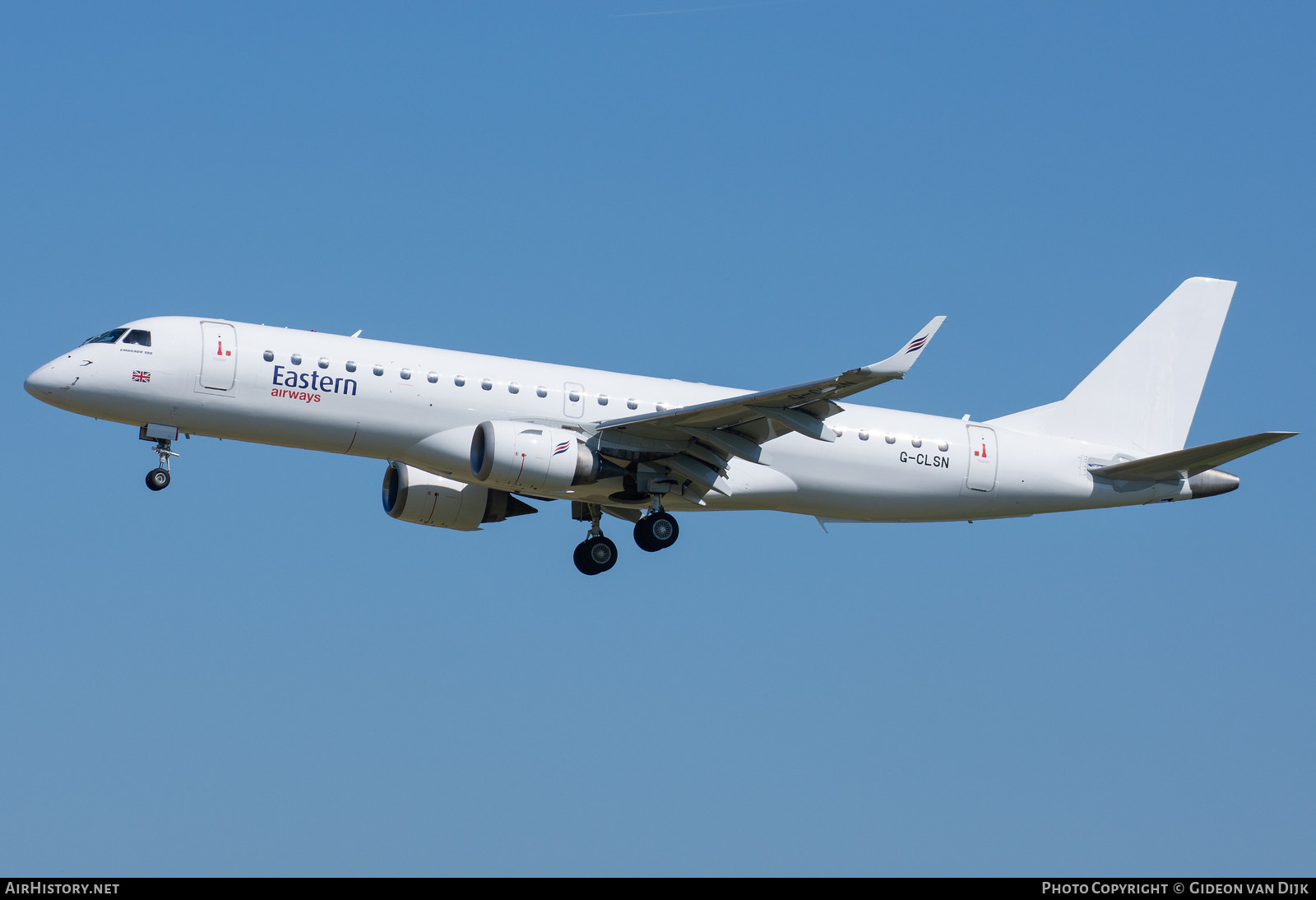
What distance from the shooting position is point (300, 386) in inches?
1203

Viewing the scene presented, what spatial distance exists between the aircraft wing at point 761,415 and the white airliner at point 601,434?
0.05 m

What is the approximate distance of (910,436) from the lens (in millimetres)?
34375

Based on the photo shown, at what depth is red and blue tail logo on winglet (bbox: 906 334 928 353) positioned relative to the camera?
27141 millimetres

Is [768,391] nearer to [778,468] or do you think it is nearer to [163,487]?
[778,468]

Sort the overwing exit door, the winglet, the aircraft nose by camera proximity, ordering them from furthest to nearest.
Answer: the overwing exit door → the aircraft nose → the winglet

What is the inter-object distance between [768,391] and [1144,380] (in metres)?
13.1

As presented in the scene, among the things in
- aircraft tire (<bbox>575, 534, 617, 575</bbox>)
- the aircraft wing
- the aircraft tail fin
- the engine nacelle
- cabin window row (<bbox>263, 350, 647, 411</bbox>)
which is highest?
the aircraft tail fin

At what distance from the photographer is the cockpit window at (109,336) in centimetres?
3055

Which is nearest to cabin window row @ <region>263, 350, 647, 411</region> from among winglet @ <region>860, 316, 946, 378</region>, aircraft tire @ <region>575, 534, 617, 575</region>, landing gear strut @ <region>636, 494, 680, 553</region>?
landing gear strut @ <region>636, 494, 680, 553</region>

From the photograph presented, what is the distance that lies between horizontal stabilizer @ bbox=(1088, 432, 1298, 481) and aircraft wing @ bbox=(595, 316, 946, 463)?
8407 millimetres

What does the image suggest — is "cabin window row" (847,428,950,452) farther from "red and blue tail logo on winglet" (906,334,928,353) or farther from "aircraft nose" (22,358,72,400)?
"aircraft nose" (22,358,72,400)

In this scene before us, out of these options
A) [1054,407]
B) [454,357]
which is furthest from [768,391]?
[1054,407]

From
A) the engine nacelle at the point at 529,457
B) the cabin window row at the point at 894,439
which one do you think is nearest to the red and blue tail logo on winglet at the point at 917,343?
the cabin window row at the point at 894,439
